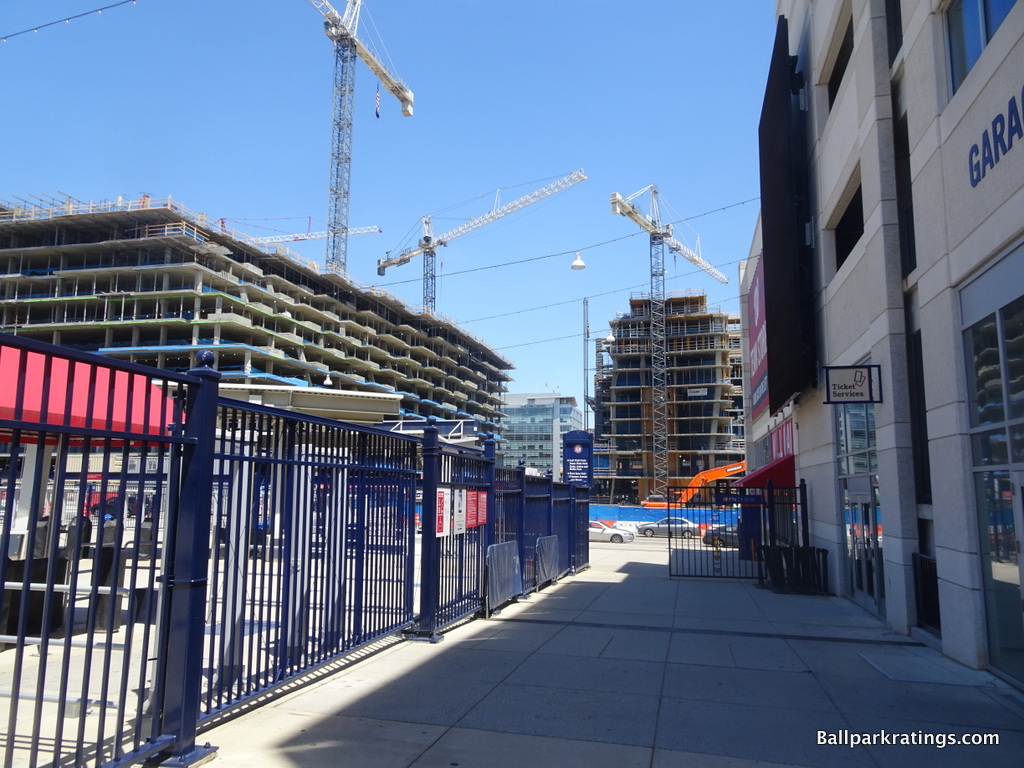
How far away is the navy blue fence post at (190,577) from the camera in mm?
4875

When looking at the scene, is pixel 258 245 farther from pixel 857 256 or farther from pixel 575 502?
pixel 857 256

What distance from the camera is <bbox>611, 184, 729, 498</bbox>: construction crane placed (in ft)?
330

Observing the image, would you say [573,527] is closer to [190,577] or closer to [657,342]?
[190,577]

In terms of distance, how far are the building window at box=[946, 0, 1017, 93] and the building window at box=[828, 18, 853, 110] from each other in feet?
16.3

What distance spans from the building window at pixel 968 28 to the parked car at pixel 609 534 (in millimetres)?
28272

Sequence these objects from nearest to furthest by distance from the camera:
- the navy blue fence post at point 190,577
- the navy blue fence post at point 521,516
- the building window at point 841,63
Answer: the navy blue fence post at point 190,577 < the navy blue fence post at point 521,516 < the building window at point 841,63

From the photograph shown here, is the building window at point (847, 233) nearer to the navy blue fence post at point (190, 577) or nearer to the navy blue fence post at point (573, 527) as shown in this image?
the navy blue fence post at point (573, 527)

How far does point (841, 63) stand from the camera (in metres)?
15.8

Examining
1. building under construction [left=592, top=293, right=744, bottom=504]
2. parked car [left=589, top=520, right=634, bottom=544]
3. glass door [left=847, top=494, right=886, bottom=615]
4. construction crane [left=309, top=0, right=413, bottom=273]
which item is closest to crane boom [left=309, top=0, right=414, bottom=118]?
construction crane [left=309, top=0, right=413, bottom=273]

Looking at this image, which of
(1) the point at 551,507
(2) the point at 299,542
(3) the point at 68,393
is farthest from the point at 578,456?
(3) the point at 68,393

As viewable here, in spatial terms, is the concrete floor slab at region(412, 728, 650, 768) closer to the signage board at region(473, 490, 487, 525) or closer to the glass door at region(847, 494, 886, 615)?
the signage board at region(473, 490, 487, 525)

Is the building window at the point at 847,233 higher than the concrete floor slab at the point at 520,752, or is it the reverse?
the building window at the point at 847,233

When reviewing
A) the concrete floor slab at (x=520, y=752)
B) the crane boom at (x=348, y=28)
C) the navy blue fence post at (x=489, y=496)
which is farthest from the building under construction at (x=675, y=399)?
the concrete floor slab at (x=520, y=752)

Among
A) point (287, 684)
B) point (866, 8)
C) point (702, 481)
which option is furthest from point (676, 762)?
point (702, 481)
